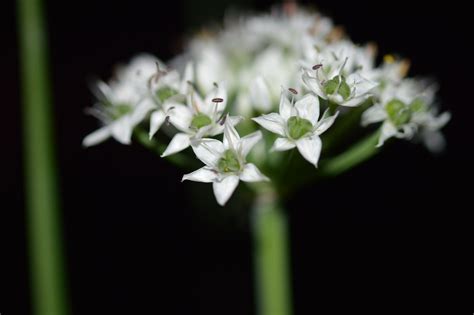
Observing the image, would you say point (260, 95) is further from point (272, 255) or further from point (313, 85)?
point (272, 255)

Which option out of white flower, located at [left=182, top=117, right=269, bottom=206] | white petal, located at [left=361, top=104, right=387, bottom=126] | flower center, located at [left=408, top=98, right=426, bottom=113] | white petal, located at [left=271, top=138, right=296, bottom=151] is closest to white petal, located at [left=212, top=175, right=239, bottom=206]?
white flower, located at [left=182, top=117, right=269, bottom=206]

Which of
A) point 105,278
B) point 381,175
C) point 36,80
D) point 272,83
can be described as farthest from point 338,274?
point 36,80

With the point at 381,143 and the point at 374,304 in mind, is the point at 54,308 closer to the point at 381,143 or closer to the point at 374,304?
the point at 381,143

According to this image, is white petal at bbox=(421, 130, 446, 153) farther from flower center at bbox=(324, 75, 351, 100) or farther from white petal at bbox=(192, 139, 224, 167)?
white petal at bbox=(192, 139, 224, 167)

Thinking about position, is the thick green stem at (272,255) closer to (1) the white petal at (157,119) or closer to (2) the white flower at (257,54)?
(2) the white flower at (257,54)

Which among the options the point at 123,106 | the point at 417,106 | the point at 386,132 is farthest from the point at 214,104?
the point at 417,106
